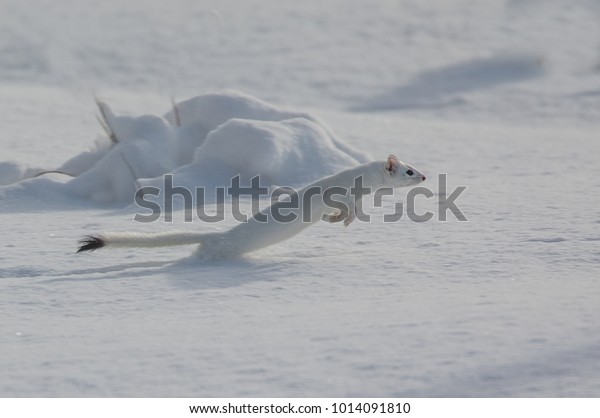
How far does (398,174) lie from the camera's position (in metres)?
3.60

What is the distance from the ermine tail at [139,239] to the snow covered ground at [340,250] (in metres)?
0.08

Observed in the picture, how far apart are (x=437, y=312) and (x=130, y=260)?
1.22 metres

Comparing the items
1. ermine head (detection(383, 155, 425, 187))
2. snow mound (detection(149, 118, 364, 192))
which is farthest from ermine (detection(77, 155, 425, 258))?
snow mound (detection(149, 118, 364, 192))

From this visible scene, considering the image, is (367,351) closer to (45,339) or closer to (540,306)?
(540,306)

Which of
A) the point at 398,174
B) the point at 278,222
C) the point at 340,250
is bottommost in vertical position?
the point at 340,250

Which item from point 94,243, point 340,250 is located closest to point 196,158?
point 340,250

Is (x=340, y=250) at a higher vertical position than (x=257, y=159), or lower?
lower

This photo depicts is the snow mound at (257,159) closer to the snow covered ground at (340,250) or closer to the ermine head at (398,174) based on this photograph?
the snow covered ground at (340,250)

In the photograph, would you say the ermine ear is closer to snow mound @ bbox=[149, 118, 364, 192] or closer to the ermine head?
the ermine head

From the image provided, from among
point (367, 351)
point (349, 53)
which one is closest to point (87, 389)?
point (367, 351)

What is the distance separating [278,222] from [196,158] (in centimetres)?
143

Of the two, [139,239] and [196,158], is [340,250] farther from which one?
[196,158]

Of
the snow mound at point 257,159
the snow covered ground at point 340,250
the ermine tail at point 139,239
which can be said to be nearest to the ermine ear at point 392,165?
the snow covered ground at point 340,250

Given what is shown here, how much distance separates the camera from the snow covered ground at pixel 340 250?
2463 millimetres
